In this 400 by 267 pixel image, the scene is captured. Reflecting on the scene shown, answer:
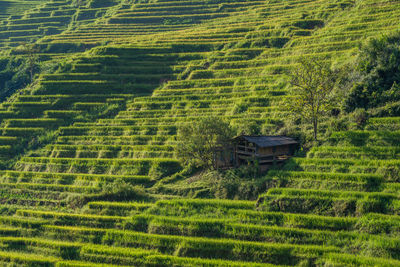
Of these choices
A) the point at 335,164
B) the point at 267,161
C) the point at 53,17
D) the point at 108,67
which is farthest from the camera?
the point at 53,17

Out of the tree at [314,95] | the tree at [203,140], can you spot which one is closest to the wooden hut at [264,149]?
the tree at [203,140]

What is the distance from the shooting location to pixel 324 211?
2238 centimetres

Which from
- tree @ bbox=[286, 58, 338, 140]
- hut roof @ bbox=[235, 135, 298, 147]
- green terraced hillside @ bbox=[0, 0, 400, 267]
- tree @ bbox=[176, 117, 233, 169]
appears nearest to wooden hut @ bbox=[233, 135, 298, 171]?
hut roof @ bbox=[235, 135, 298, 147]

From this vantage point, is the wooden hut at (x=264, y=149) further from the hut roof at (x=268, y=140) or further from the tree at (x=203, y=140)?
the tree at (x=203, y=140)

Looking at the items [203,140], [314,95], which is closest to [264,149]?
[203,140]

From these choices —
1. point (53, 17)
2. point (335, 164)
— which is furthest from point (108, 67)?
point (53, 17)

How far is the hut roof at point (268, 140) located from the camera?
27.3 meters

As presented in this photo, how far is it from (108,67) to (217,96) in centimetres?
1692

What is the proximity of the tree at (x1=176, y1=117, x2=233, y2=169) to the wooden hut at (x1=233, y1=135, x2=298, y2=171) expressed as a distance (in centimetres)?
116

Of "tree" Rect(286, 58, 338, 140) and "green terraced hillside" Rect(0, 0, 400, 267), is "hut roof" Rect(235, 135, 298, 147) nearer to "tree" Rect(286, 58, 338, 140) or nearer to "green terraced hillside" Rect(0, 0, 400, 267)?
"green terraced hillside" Rect(0, 0, 400, 267)

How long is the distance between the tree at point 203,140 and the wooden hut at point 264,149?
1.16 meters

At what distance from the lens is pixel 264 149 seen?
2778 cm

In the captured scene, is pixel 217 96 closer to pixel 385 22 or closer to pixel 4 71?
pixel 385 22

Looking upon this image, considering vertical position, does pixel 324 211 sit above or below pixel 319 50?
below
